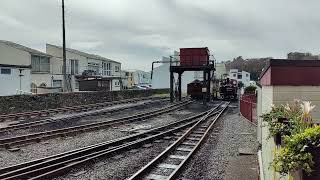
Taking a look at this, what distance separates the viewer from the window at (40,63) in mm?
51406

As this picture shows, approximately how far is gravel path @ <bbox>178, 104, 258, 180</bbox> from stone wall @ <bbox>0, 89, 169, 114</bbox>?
513 inches

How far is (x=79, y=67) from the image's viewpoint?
66.5m

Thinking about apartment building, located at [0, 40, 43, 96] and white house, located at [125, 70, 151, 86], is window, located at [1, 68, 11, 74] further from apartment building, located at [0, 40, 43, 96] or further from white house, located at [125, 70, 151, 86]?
white house, located at [125, 70, 151, 86]

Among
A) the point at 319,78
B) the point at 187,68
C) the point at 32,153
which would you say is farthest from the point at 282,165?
the point at 187,68

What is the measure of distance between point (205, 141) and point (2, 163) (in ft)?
23.8

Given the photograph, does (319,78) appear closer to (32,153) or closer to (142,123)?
(32,153)

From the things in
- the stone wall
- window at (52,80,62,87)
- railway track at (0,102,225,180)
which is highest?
window at (52,80,62,87)

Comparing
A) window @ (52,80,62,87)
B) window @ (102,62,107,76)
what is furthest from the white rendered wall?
window @ (102,62,107,76)

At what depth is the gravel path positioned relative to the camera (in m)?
10.5

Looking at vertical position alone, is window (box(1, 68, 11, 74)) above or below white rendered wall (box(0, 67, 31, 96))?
above

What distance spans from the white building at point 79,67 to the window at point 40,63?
123 cm

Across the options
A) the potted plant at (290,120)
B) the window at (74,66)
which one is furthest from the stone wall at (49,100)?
the potted plant at (290,120)

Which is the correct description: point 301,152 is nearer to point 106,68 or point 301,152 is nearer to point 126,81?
point 106,68

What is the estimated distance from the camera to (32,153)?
12.8m
